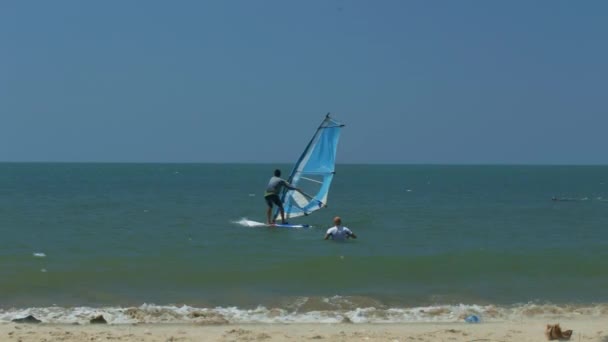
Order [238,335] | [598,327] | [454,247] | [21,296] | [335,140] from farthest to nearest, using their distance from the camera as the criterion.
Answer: [335,140]
[454,247]
[21,296]
[598,327]
[238,335]

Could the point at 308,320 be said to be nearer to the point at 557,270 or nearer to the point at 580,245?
the point at 557,270

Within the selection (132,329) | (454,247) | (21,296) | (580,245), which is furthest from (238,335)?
(580,245)

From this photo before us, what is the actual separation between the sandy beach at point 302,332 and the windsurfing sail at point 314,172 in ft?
44.1

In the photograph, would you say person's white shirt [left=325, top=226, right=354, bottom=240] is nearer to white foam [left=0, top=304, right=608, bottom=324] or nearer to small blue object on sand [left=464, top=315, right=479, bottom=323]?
white foam [left=0, top=304, right=608, bottom=324]

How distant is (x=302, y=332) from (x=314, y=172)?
47.0 feet

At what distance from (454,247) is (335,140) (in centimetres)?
552

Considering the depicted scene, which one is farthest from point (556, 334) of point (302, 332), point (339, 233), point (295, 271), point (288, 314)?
point (339, 233)

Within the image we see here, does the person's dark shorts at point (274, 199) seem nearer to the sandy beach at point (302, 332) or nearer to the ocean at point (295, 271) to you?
the ocean at point (295, 271)

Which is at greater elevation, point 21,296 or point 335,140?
point 335,140

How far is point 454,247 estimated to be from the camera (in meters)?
19.9

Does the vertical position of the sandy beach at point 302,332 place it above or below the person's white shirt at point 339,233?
below

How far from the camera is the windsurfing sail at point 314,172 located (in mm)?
23750

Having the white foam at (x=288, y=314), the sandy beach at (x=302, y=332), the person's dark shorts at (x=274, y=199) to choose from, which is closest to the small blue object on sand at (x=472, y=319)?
the white foam at (x=288, y=314)

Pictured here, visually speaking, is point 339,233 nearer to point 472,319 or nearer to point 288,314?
point 288,314
